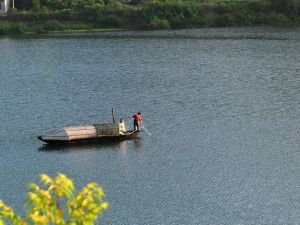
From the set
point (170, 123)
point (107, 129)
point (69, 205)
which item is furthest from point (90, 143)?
point (69, 205)

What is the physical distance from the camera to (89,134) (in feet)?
209

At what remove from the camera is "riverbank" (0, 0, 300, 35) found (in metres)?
147

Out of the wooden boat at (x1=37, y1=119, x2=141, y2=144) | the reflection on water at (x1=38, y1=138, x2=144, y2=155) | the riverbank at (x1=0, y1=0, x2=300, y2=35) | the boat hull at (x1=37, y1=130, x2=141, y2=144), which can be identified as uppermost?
the riverbank at (x1=0, y1=0, x2=300, y2=35)

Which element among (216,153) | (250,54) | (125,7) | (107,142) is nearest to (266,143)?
(216,153)

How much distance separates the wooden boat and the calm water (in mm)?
884

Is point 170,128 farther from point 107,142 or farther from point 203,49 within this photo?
point 203,49

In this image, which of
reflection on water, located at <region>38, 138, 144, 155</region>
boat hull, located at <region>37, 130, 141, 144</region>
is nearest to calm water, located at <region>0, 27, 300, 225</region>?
reflection on water, located at <region>38, 138, 144, 155</region>

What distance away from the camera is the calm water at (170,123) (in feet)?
160

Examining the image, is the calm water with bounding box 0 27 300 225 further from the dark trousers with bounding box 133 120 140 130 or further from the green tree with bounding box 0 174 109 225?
the green tree with bounding box 0 174 109 225

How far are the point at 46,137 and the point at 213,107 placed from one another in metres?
19.8

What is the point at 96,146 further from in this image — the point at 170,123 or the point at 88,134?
the point at 170,123

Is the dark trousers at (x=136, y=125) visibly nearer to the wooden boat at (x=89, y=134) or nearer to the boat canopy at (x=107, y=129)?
the wooden boat at (x=89, y=134)

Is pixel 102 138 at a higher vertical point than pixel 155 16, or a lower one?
→ lower

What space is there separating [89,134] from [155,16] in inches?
3441
